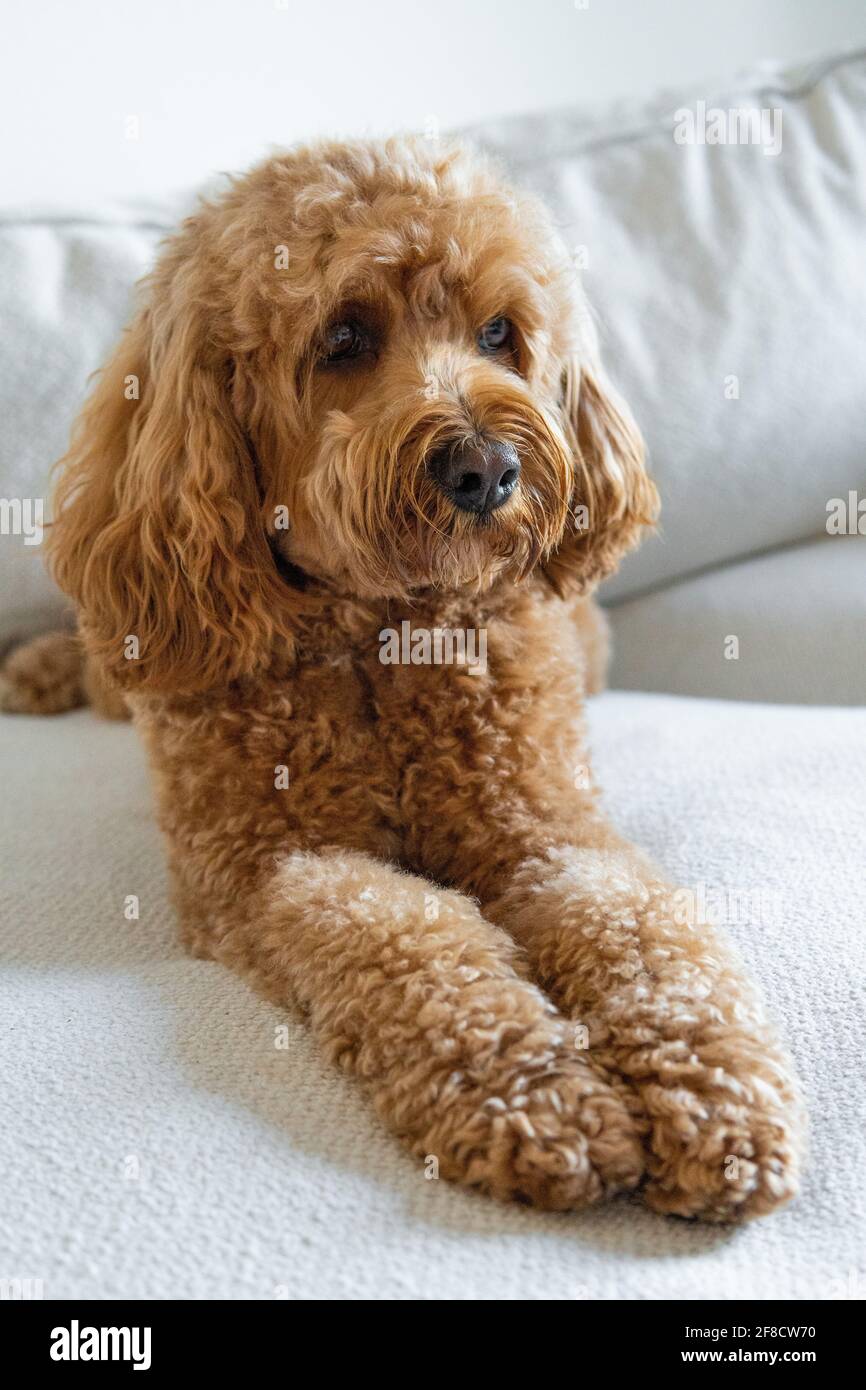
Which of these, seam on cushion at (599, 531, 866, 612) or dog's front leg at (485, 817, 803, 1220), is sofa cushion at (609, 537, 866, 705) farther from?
dog's front leg at (485, 817, 803, 1220)

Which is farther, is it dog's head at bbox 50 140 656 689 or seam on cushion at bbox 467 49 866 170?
seam on cushion at bbox 467 49 866 170

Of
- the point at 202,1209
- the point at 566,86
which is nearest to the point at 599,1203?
the point at 202,1209

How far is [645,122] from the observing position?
7.75 ft

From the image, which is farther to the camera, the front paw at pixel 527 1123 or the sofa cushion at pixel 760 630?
the sofa cushion at pixel 760 630

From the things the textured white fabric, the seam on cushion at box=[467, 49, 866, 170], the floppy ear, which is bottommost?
the textured white fabric

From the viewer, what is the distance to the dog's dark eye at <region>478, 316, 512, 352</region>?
149 cm

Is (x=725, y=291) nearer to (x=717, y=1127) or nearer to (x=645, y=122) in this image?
(x=645, y=122)

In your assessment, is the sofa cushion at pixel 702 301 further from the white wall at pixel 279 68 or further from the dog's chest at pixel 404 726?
the dog's chest at pixel 404 726

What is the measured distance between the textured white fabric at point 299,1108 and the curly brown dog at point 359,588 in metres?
0.09

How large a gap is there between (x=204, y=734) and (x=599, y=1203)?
2.37 feet

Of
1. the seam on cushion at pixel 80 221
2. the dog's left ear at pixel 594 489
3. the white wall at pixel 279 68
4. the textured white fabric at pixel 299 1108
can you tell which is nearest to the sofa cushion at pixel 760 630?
the textured white fabric at pixel 299 1108

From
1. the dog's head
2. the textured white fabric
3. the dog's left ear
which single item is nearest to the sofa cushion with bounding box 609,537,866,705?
the textured white fabric

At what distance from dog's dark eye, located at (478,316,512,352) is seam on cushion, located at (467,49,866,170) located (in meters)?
0.94

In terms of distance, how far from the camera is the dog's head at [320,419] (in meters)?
1.33
